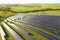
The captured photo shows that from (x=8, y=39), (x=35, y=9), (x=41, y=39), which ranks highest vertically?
(x=41, y=39)

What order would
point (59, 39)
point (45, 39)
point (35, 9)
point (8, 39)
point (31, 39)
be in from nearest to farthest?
1. point (59, 39)
2. point (45, 39)
3. point (31, 39)
4. point (8, 39)
5. point (35, 9)

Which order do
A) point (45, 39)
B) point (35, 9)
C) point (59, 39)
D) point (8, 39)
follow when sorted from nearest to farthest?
point (59, 39) < point (45, 39) < point (8, 39) < point (35, 9)

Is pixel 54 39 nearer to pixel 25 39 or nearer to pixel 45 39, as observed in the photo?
pixel 45 39

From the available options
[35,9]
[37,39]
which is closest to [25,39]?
[37,39]

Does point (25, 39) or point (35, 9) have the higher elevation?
point (25, 39)

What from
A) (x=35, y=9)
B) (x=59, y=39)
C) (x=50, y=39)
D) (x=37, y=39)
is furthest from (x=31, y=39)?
(x=35, y=9)

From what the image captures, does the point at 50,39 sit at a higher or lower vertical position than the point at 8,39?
higher

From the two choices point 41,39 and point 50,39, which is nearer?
point 50,39

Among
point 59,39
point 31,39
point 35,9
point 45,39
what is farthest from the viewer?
point 35,9

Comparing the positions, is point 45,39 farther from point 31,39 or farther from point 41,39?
point 31,39
